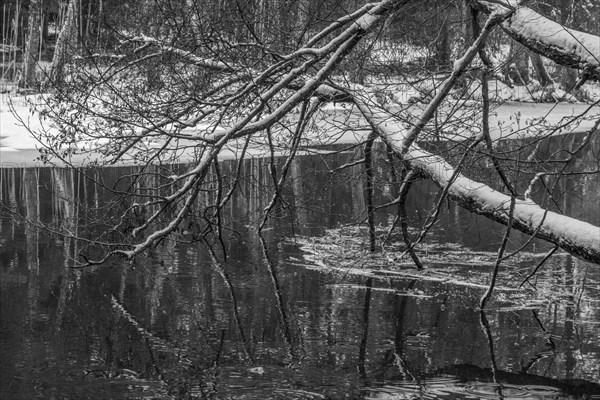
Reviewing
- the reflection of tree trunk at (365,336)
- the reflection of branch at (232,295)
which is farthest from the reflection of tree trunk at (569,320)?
the reflection of branch at (232,295)

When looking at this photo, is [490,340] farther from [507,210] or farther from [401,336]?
[507,210]

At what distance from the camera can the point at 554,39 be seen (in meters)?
6.79

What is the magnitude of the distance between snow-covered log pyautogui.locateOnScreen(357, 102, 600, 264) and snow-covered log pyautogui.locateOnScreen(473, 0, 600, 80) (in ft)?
3.34

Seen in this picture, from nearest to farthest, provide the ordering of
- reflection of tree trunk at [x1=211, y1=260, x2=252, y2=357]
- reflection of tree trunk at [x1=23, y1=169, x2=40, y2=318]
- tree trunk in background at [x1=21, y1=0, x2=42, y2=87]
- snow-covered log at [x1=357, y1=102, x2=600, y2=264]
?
snow-covered log at [x1=357, y1=102, x2=600, y2=264]
reflection of tree trunk at [x1=211, y1=260, x2=252, y2=357]
reflection of tree trunk at [x1=23, y1=169, x2=40, y2=318]
tree trunk in background at [x1=21, y1=0, x2=42, y2=87]

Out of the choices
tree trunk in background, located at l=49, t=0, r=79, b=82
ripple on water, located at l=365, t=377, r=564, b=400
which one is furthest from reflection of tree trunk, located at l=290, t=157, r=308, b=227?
ripple on water, located at l=365, t=377, r=564, b=400

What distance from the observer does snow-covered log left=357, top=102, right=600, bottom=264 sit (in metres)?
6.94

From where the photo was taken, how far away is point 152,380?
6.19 m

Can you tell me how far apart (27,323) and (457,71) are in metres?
3.71

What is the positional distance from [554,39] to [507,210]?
141 centimetres

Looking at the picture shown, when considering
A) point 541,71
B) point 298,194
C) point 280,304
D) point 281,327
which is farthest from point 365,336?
point 541,71

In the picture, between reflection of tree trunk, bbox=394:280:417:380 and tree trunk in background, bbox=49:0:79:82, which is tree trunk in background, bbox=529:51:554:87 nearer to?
tree trunk in background, bbox=49:0:79:82

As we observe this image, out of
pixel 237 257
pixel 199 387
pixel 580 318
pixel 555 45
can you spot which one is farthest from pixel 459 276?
pixel 199 387

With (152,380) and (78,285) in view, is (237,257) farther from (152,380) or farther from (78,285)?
(152,380)

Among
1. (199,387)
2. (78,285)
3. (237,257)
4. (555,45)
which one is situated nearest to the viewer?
(199,387)
